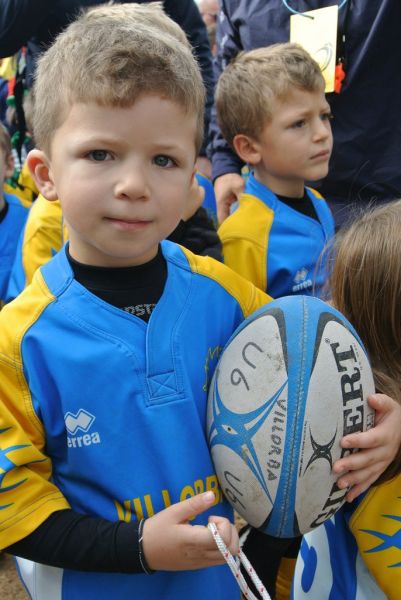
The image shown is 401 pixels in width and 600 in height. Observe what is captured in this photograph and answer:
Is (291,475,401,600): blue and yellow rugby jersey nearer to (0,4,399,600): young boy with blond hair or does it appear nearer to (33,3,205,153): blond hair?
(0,4,399,600): young boy with blond hair

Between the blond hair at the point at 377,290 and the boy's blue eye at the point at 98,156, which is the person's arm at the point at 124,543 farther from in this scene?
the boy's blue eye at the point at 98,156

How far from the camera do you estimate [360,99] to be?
3.42 meters

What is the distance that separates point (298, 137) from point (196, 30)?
4.55 ft

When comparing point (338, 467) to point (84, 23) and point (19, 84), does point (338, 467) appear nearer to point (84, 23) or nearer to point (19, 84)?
point (84, 23)

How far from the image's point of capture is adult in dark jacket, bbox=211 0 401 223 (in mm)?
3283

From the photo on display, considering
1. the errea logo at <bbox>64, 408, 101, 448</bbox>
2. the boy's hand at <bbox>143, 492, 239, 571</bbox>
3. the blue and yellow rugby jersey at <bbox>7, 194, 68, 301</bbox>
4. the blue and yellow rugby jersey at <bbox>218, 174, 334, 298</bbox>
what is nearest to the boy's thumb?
the boy's hand at <bbox>143, 492, 239, 571</bbox>

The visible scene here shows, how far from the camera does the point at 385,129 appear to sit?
342 cm

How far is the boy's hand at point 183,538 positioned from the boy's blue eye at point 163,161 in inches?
A: 31.3

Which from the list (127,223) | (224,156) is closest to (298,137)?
(224,156)

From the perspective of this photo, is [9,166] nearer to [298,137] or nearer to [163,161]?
[298,137]

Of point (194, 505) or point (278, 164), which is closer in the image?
point (194, 505)

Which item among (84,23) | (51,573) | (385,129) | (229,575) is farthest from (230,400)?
(385,129)

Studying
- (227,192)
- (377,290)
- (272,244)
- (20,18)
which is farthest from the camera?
(227,192)

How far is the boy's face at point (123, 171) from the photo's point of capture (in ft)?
4.86
